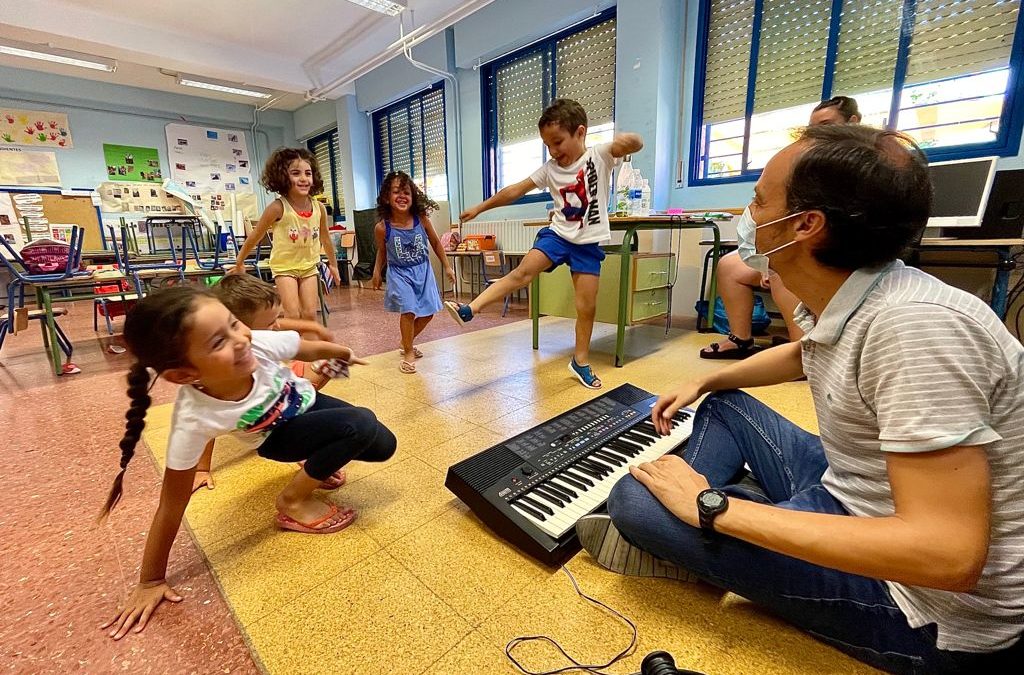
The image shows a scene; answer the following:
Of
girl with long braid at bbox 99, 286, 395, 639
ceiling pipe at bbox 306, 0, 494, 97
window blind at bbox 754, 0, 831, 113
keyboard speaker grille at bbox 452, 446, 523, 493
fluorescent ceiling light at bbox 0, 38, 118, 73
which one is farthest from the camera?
fluorescent ceiling light at bbox 0, 38, 118, 73

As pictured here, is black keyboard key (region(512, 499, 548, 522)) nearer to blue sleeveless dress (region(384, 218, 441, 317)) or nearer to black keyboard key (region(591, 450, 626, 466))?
black keyboard key (region(591, 450, 626, 466))

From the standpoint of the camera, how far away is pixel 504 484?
43.3 inches

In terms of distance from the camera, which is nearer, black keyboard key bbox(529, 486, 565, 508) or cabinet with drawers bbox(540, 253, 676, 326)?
black keyboard key bbox(529, 486, 565, 508)

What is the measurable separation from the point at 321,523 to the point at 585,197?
192cm

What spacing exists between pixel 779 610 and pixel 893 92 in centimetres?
393

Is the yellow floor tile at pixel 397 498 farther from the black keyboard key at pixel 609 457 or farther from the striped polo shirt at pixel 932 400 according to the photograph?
the striped polo shirt at pixel 932 400

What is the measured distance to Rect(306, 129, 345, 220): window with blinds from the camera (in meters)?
8.61

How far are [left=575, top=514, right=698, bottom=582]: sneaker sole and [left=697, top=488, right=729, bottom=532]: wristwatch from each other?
28cm

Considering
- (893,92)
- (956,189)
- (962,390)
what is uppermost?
(893,92)

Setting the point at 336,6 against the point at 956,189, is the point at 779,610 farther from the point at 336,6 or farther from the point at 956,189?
the point at 336,6

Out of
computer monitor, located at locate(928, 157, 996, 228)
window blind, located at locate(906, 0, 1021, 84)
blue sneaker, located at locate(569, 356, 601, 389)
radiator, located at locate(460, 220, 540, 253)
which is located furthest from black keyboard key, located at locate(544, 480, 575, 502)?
radiator, located at locate(460, 220, 540, 253)

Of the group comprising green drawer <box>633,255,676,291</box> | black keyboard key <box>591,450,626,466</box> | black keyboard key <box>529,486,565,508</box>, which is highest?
green drawer <box>633,255,676,291</box>

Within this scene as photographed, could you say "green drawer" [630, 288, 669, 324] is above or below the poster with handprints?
below

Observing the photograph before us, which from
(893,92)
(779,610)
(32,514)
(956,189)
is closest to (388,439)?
(779,610)
